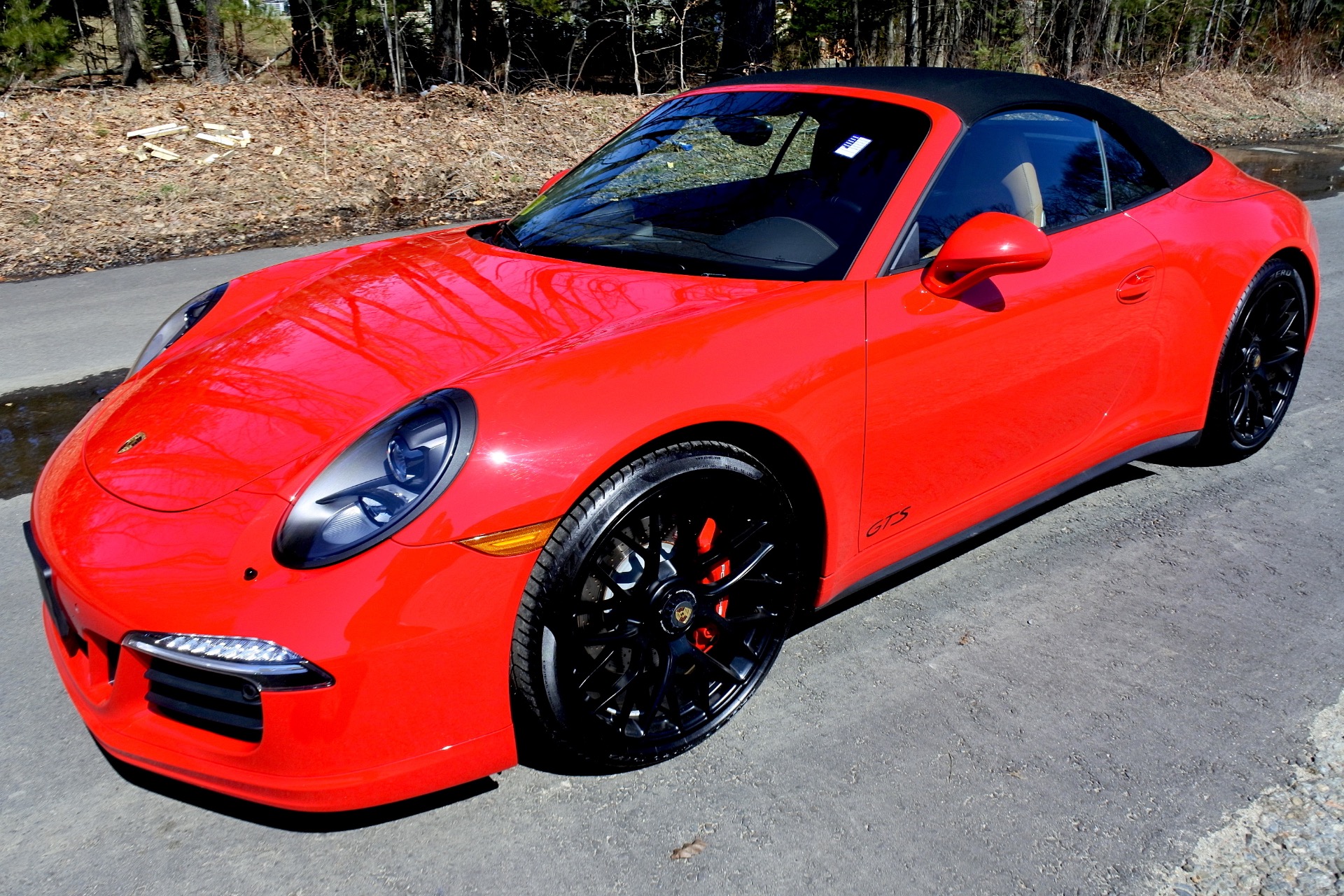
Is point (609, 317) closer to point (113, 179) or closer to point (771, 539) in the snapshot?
point (771, 539)

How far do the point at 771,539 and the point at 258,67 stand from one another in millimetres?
13480

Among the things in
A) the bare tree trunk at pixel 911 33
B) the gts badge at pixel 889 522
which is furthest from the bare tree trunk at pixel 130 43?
the gts badge at pixel 889 522

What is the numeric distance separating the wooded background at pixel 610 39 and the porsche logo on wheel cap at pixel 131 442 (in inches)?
453

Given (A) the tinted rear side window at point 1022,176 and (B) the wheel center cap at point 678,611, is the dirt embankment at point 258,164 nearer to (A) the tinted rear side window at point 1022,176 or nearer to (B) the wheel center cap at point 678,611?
(A) the tinted rear side window at point 1022,176

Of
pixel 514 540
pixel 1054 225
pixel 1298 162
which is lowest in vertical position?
pixel 1298 162

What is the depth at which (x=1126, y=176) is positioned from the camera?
348cm

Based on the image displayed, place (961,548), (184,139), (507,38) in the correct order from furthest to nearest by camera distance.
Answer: (507,38), (184,139), (961,548)

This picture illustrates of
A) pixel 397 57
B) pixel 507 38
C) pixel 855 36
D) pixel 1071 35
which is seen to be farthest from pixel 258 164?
→ pixel 1071 35

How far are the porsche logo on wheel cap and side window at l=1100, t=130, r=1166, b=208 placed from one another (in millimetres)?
2850

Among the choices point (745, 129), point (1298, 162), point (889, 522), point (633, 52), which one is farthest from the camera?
point (633, 52)

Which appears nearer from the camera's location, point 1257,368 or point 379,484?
point 379,484

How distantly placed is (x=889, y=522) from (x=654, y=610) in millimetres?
771

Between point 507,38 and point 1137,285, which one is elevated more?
point 507,38

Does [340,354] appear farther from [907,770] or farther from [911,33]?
[911,33]
